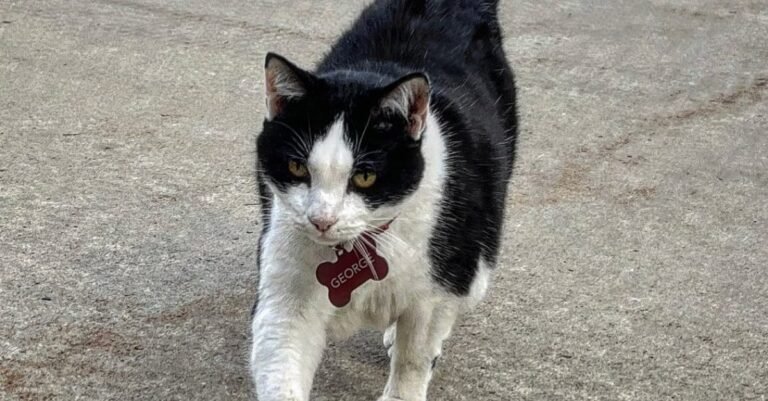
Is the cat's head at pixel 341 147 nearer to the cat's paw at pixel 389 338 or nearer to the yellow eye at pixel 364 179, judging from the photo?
the yellow eye at pixel 364 179

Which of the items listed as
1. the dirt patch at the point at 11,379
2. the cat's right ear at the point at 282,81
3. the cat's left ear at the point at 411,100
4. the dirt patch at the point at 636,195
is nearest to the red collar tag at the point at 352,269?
the cat's left ear at the point at 411,100

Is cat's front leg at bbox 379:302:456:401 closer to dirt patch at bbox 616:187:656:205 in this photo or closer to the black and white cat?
the black and white cat

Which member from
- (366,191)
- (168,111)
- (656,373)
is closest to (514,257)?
(656,373)

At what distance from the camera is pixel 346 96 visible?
252 centimetres

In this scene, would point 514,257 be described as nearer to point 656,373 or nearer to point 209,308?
point 656,373

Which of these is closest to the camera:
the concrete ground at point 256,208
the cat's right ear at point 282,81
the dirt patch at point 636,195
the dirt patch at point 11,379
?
the cat's right ear at point 282,81

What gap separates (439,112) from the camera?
282 centimetres

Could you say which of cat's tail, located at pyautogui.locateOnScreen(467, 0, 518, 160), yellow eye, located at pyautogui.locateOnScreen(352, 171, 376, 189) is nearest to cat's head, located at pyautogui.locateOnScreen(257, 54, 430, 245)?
yellow eye, located at pyautogui.locateOnScreen(352, 171, 376, 189)

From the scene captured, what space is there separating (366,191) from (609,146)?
2.36 metres

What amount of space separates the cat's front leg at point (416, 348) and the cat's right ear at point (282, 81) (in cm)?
59

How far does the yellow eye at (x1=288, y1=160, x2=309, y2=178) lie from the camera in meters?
2.47

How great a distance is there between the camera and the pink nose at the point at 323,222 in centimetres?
238

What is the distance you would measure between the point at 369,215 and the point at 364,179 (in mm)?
79

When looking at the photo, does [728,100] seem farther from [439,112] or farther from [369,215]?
[369,215]
